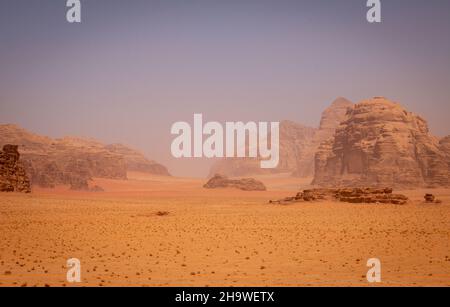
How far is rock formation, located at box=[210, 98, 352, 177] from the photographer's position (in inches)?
5517

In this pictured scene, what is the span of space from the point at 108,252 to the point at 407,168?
206 ft

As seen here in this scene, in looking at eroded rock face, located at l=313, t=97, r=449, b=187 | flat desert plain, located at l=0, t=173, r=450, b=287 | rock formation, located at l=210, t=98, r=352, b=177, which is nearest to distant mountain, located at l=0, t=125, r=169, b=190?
eroded rock face, located at l=313, t=97, r=449, b=187

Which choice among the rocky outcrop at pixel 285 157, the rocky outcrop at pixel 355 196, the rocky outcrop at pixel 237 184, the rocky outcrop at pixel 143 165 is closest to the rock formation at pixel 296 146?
the rocky outcrop at pixel 285 157

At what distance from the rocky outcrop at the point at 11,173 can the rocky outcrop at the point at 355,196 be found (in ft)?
74.0

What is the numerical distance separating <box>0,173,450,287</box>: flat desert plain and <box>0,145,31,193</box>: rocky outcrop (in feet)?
35.4

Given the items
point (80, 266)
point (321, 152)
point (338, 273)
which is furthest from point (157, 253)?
point (321, 152)

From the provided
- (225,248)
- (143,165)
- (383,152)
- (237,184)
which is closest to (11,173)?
(225,248)

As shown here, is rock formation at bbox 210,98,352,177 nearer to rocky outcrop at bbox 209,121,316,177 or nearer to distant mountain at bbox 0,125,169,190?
rocky outcrop at bbox 209,121,316,177

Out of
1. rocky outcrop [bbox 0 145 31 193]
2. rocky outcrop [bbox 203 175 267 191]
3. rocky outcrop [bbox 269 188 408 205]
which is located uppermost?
rocky outcrop [bbox 0 145 31 193]

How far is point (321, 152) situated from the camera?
3489 inches

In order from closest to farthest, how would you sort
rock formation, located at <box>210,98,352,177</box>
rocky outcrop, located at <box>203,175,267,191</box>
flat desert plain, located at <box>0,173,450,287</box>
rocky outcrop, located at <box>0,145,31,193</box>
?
flat desert plain, located at <box>0,173,450,287</box> < rocky outcrop, located at <box>0,145,31,193</box> < rocky outcrop, located at <box>203,175,267,191</box> < rock formation, located at <box>210,98,352,177</box>

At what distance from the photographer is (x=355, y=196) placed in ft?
111

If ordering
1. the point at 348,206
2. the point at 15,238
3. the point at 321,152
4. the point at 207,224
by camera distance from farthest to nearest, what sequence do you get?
the point at 321,152 < the point at 348,206 < the point at 207,224 < the point at 15,238
